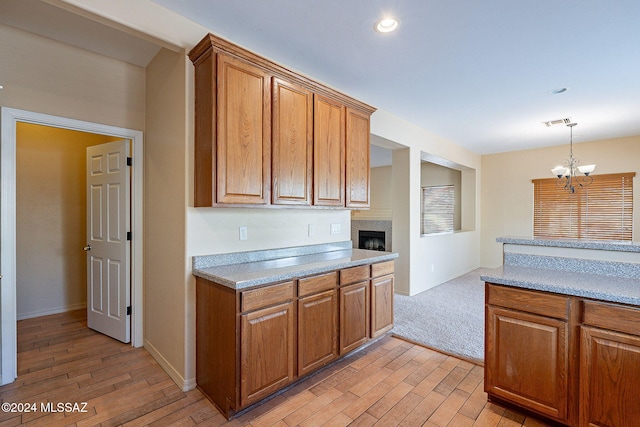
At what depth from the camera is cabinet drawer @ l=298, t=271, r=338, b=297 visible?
88.0 inches

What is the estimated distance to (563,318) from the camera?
1.74 meters

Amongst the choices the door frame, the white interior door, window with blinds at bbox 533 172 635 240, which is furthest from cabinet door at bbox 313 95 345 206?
window with blinds at bbox 533 172 635 240

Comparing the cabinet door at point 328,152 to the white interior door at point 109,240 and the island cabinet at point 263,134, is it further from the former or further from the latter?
the white interior door at point 109,240

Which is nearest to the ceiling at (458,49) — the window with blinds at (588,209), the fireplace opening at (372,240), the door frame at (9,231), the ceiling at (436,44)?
the ceiling at (436,44)

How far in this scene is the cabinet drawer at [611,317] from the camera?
61.2 inches

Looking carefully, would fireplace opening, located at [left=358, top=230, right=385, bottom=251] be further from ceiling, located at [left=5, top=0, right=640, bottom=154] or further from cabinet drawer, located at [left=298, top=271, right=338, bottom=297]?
cabinet drawer, located at [left=298, top=271, right=338, bottom=297]

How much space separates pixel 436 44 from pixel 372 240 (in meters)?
5.10

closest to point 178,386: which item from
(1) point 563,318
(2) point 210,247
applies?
(2) point 210,247

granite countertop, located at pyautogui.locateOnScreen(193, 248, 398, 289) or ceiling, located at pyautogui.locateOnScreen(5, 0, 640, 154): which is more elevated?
ceiling, located at pyautogui.locateOnScreen(5, 0, 640, 154)

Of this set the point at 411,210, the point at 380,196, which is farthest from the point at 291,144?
the point at 380,196

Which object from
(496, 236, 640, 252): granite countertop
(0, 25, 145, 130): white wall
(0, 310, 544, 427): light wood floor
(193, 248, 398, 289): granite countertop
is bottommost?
(0, 310, 544, 427): light wood floor

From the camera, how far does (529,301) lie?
6.08ft

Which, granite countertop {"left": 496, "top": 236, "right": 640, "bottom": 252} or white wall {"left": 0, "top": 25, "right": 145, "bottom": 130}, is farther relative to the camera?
white wall {"left": 0, "top": 25, "right": 145, "bottom": 130}

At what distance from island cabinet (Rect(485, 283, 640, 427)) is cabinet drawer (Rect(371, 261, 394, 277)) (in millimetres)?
1066
